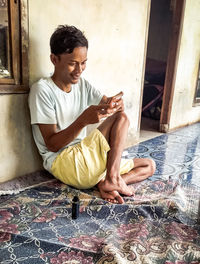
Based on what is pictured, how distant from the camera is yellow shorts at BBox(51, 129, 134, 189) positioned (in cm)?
188

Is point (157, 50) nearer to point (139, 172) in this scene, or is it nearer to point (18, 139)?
point (139, 172)

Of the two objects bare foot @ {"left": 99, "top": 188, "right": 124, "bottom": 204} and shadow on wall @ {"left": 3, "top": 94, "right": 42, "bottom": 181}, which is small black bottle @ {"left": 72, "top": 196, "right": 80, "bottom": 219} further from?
shadow on wall @ {"left": 3, "top": 94, "right": 42, "bottom": 181}

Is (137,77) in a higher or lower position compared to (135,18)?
lower

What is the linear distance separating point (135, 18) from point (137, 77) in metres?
0.69

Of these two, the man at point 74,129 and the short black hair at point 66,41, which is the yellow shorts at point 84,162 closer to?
the man at point 74,129

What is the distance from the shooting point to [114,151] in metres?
1.90

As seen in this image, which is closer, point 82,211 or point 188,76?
point 82,211

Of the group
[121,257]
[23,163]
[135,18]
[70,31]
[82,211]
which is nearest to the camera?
[121,257]

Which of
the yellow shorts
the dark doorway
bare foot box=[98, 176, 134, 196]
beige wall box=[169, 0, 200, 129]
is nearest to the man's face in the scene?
the yellow shorts

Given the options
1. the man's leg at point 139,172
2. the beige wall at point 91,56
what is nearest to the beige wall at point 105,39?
the beige wall at point 91,56

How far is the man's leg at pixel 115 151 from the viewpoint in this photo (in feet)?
6.22

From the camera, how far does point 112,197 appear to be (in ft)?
6.08

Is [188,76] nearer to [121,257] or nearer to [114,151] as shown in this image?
[114,151]

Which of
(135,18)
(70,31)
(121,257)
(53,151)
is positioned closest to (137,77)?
(135,18)
